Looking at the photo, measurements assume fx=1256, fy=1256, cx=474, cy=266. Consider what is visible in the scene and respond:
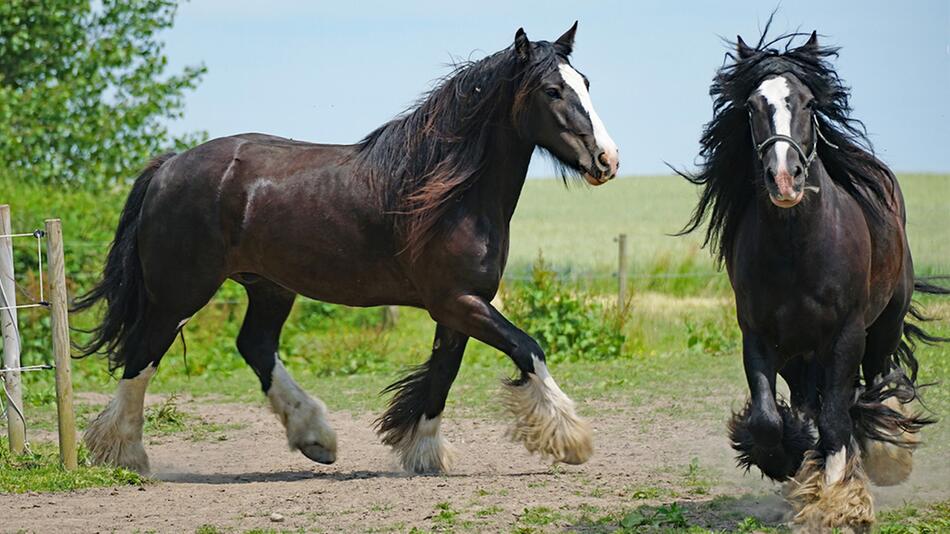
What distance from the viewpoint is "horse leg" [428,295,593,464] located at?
6512mm

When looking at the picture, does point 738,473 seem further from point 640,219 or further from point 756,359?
point 640,219

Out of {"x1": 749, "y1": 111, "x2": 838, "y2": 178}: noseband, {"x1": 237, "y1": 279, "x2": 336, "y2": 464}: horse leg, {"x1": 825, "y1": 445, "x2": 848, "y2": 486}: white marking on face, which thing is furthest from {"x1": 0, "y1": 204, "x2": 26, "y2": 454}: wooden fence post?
{"x1": 825, "y1": 445, "x2": 848, "y2": 486}: white marking on face

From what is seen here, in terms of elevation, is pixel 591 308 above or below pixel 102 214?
below

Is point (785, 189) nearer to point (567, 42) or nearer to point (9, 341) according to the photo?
point (567, 42)

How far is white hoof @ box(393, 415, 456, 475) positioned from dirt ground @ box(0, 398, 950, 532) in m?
0.14

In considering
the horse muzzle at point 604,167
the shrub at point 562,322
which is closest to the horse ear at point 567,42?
the horse muzzle at point 604,167

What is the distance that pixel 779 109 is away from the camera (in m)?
5.31

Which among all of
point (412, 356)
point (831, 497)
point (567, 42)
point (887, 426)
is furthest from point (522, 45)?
point (412, 356)

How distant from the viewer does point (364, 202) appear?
23.2 feet

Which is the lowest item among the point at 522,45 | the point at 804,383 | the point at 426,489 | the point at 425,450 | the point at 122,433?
the point at 426,489

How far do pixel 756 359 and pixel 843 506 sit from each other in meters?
0.77

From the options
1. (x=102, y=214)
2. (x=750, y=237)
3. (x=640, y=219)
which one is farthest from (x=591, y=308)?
(x=640, y=219)

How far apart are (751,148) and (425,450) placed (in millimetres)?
2565

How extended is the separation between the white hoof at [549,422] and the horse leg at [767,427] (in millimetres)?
940
